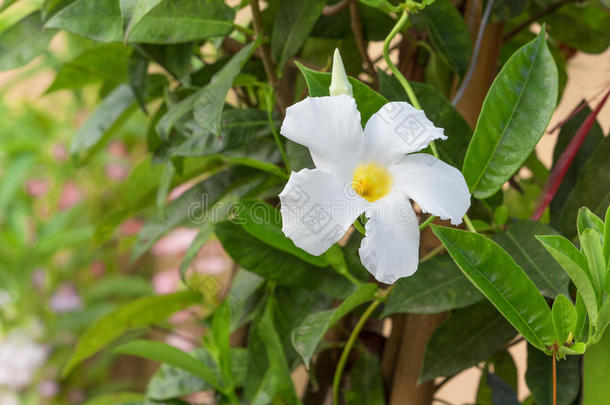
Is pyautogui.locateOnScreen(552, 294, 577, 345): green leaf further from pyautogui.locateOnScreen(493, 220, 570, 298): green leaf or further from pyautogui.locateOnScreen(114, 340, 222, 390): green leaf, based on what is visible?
pyautogui.locateOnScreen(114, 340, 222, 390): green leaf

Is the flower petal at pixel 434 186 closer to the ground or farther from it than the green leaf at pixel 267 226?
farther from it

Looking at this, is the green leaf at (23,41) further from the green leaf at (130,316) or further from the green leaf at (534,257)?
the green leaf at (534,257)

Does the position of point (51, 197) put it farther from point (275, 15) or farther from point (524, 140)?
point (524, 140)

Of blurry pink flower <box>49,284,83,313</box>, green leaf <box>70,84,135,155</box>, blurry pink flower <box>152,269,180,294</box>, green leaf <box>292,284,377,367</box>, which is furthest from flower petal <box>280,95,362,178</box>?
blurry pink flower <box>49,284,83,313</box>

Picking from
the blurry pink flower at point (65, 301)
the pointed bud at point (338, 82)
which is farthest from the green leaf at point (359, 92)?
the blurry pink flower at point (65, 301)

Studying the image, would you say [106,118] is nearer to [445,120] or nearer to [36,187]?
[445,120]

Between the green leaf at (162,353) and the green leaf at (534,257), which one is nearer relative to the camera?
the green leaf at (534,257)

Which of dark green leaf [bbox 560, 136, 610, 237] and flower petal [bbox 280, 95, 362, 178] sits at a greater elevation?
flower petal [bbox 280, 95, 362, 178]
